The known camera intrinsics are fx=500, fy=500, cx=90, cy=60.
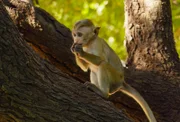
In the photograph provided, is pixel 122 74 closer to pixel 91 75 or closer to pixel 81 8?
pixel 91 75

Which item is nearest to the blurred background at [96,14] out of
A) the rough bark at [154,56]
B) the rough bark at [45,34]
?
the rough bark at [154,56]

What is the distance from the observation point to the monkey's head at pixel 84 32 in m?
4.86

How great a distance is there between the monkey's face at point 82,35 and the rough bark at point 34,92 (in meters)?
1.17

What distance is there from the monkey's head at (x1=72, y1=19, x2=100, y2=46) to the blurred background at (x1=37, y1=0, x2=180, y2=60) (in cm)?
289

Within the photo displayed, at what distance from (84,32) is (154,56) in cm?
100

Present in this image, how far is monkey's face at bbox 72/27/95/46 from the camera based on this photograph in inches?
191

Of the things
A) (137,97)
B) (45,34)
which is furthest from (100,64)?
(45,34)

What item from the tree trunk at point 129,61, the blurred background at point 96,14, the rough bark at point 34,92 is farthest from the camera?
the blurred background at point 96,14

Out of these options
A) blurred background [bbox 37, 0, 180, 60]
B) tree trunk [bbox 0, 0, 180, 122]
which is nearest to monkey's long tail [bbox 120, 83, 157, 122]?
tree trunk [bbox 0, 0, 180, 122]

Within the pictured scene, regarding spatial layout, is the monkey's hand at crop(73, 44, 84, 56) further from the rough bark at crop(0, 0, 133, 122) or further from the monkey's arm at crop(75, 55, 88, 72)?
the rough bark at crop(0, 0, 133, 122)

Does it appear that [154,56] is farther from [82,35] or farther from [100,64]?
[82,35]

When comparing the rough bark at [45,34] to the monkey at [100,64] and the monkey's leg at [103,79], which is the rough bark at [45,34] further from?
the monkey's leg at [103,79]

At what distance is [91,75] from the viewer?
4.96 meters

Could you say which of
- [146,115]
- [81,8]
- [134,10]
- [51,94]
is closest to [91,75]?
[146,115]
